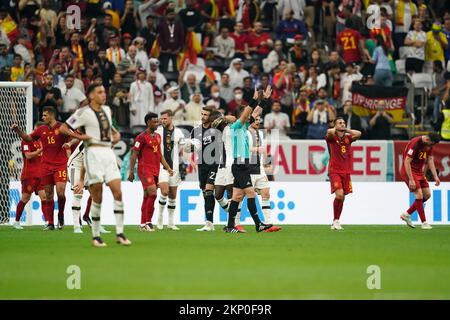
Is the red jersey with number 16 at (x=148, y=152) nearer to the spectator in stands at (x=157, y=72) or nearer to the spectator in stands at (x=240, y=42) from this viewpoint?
the spectator in stands at (x=157, y=72)

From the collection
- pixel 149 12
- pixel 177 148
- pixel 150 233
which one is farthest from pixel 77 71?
pixel 150 233

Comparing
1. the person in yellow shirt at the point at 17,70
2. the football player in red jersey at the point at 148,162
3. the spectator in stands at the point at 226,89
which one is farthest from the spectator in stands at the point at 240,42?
the football player in red jersey at the point at 148,162

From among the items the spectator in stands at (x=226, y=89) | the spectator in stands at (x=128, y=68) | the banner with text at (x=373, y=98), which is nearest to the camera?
the banner with text at (x=373, y=98)

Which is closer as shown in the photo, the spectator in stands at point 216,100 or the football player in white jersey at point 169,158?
the football player in white jersey at point 169,158

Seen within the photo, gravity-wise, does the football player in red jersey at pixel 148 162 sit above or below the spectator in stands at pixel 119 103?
below

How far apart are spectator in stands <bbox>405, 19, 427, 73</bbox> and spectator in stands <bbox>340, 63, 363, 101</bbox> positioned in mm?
1969

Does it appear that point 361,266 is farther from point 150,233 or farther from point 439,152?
point 439,152

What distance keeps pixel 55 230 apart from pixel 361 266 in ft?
30.2

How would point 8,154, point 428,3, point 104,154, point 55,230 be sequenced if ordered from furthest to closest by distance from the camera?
point 428,3
point 8,154
point 55,230
point 104,154

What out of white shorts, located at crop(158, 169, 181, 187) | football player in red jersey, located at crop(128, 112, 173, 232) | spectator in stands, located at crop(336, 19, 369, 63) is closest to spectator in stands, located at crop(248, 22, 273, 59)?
spectator in stands, located at crop(336, 19, 369, 63)

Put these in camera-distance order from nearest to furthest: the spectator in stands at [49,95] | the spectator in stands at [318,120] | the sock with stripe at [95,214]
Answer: the sock with stripe at [95,214] < the spectator in stands at [49,95] < the spectator in stands at [318,120]

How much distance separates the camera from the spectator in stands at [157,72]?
1158 inches

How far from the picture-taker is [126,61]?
1156 inches

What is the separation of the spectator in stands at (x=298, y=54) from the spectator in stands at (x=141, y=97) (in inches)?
203
